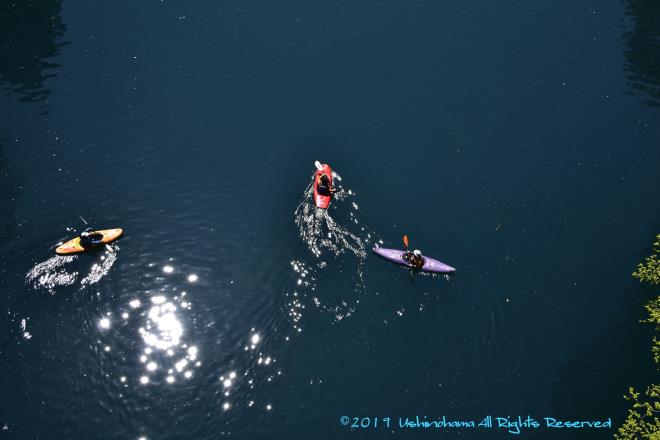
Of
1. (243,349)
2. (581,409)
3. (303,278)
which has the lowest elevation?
(581,409)

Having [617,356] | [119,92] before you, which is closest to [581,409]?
[617,356]

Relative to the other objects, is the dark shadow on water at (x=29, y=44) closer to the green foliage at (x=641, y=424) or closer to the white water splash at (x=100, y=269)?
the white water splash at (x=100, y=269)

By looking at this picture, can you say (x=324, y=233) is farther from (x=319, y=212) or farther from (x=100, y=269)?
(x=100, y=269)

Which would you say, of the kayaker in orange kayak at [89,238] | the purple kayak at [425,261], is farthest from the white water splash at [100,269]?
the purple kayak at [425,261]

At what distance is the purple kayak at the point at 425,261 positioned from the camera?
92.0ft

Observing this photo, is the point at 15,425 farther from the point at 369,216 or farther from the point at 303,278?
the point at 369,216

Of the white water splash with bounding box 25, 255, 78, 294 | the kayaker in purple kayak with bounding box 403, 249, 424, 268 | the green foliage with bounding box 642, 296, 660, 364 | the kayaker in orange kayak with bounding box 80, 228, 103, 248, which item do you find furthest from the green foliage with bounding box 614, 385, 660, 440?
the white water splash with bounding box 25, 255, 78, 294

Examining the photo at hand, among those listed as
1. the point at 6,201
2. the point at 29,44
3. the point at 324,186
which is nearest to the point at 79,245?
the point at 6,201

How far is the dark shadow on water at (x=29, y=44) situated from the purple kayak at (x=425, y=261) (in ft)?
93.0

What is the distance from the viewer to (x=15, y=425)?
78.8 feet

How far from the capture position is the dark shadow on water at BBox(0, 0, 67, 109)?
39.2 meters

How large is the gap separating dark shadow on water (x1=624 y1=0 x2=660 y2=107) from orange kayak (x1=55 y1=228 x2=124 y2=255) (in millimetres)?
37745

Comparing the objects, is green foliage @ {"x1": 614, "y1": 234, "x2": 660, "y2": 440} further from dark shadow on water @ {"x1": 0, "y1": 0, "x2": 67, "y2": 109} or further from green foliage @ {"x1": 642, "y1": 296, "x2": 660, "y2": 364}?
dark shadow on water @ {"x1": 0, "y1": 0, "x2": 67, "y2": 109}

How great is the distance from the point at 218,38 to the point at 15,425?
30946 millimetres
